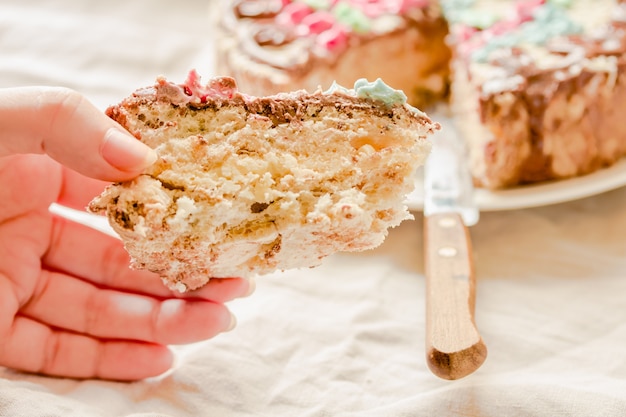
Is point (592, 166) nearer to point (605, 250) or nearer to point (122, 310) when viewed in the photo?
point (605, 250)

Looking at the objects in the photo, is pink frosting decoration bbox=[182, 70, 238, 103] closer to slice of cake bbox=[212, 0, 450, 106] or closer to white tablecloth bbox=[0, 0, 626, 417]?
white tablecloth bbox=[0, 0, 626, 417]

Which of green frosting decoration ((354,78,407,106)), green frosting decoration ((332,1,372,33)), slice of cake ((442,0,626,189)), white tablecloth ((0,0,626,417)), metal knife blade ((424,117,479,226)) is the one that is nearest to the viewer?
green frosting decoration ((354,78,407,106))

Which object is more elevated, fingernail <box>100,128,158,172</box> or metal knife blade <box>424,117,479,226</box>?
fingernail <box>100,128,158,172</box>

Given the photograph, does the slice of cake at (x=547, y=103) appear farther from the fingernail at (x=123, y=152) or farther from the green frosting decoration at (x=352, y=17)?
the fingernail at (x=123, y=152)

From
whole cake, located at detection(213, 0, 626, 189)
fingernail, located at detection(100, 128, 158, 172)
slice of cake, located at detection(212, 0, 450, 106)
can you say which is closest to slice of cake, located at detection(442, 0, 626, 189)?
whole cake, located at detection(213, 0, 626, 189)

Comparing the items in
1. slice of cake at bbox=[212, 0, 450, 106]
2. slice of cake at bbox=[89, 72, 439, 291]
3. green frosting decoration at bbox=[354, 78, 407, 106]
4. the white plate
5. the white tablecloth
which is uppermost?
slice of cake at bbox=[212, 0, 450, 106]

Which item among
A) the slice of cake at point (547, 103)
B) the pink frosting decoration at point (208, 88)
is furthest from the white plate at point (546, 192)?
the pink frosting decoration at point (208, 88)

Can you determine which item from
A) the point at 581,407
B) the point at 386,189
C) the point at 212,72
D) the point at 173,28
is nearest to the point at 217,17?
the point at 212,72
